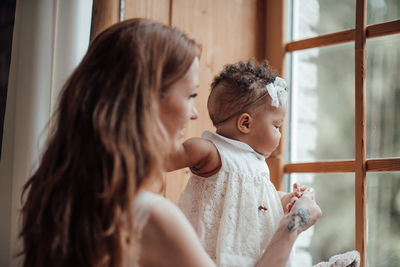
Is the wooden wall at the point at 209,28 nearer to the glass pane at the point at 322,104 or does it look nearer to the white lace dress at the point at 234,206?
the glass pane at the point at 322,104

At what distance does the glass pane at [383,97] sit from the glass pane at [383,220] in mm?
93

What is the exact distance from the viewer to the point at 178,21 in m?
1.66

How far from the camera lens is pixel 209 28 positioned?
1.76 m

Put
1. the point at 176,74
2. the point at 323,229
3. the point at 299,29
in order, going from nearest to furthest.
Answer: the point at 176,74 → the point at 323,229 → the point at 299,29

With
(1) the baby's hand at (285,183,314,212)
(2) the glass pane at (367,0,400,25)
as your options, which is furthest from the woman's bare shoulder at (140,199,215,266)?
(2) the glass pane at (367,0,400,25)

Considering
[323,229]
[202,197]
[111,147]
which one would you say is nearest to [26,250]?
[111,147]

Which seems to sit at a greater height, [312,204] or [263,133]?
[263,133]

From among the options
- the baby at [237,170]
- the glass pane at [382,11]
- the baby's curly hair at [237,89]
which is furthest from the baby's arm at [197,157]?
the glass pane at [382,11]

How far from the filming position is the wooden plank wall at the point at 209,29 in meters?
A: 1.62

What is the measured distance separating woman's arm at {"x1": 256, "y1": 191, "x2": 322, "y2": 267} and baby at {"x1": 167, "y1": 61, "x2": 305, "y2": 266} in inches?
2.6

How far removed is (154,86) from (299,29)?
112cm

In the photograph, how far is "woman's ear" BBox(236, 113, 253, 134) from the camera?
4.28 feet

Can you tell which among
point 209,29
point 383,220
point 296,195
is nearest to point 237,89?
point 296,195

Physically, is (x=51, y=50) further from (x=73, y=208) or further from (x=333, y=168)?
(x=333, y=168)
